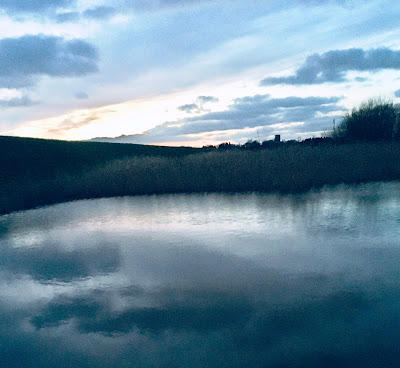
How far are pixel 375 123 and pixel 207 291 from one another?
28.6m

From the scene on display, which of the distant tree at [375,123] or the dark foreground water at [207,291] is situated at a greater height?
the distant tree at [375,123]

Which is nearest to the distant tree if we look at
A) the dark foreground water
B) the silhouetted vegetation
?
the silhouetted vegetation

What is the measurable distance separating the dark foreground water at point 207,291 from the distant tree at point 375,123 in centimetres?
2269

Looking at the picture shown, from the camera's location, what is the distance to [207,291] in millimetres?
4633

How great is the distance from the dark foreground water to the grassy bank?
15.8 ft

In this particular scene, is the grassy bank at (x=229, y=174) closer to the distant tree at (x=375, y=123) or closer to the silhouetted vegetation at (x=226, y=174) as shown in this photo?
the silhouetted vegetation at (x=226, y=174)

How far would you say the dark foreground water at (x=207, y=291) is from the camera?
336 cm

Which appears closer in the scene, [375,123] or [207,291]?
[207,291]

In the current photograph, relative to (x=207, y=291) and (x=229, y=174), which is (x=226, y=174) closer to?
(x=229, y=174)

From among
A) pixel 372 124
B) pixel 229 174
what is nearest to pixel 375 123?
pixel 372 124

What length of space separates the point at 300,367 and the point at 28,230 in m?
7.42

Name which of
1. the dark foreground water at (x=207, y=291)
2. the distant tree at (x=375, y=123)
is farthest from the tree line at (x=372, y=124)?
the dark foreground water at (x=207, y=291)

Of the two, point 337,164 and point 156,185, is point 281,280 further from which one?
point 337,164

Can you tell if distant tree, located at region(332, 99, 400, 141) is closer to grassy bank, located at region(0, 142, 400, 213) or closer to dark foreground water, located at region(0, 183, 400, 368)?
grassy bank, located at region(0, 142, 400, 213)
